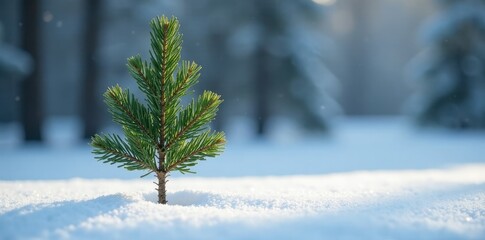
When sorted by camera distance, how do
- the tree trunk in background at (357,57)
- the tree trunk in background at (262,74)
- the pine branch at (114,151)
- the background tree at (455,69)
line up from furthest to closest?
1. the tree trunk in background at (357,57)
2. the background tree at (455,69)
3. the tree trunk in background at (262,74)
4. the pine branch at (114,151)

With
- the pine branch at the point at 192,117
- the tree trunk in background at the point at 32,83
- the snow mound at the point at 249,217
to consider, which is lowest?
the snow mound at the point at 249,217

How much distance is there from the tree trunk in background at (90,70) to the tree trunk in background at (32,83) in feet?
4.01

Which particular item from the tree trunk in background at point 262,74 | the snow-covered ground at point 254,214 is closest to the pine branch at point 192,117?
the snow-covered ground at point 254,214

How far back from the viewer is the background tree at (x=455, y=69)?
671 inches

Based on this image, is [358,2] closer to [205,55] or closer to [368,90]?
[368,90]

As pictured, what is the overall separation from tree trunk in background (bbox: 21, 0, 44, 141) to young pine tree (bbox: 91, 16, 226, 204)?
10578 mm

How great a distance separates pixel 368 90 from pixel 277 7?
82.9ft

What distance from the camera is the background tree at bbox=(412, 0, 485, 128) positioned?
1705 centimetres

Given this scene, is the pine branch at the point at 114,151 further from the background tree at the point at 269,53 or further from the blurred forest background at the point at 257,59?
the background tree at the point at 269,53

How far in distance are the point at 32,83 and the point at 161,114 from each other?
11.1m

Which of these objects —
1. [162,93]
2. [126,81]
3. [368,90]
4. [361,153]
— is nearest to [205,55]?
[126,81]

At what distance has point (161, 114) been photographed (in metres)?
3.35

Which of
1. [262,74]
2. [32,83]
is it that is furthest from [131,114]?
[262,74]

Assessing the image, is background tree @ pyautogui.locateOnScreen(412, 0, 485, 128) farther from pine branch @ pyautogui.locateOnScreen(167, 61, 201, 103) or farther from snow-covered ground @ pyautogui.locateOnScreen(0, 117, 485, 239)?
pine branch @ pyautogui.locateOnScreen(167, 61, 201, 103)
